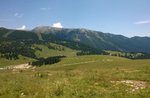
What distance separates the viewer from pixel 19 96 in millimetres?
16547

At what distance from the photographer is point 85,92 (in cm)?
1720

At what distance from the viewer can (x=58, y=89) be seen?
17469 mm

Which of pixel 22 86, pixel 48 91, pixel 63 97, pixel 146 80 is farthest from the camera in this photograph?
pixel 146 80

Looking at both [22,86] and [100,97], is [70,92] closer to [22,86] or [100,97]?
[100,97]

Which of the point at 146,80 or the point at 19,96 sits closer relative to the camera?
the point at 19,96

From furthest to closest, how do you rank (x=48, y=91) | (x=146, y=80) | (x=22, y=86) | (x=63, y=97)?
1. (x=146, y=80)
2. (x=22, y=86)
3. (x=48, y=91)
4. (x=63, y=97)

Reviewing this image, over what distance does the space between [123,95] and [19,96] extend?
7.32m

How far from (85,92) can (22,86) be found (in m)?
5.26

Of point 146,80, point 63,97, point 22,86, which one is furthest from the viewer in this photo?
point 146,80

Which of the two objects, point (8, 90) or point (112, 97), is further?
point (8, 90)

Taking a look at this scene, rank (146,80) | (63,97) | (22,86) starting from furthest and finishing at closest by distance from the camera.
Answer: (146,80)
(22,86)
(63,97)

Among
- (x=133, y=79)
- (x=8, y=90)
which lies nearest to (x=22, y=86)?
(x=8, y=90)

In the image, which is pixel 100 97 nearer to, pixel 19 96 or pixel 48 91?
pixel 48 91

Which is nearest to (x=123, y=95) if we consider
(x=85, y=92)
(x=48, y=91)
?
(x=85, y=92)
